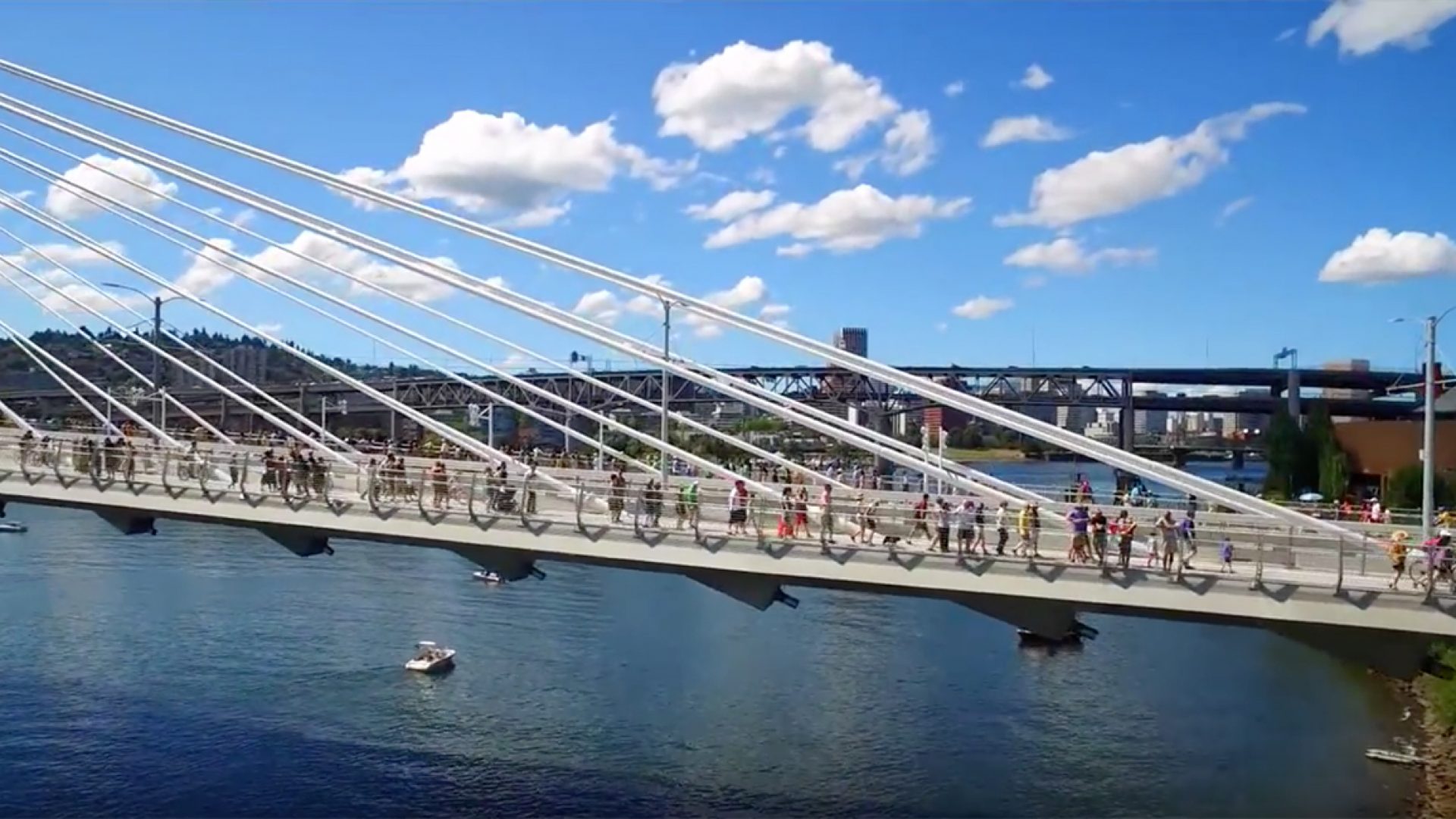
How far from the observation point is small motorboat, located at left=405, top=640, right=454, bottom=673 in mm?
25766

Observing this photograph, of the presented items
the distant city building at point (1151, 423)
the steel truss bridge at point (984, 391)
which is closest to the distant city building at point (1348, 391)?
the steel truss bridge at point (984, 391)

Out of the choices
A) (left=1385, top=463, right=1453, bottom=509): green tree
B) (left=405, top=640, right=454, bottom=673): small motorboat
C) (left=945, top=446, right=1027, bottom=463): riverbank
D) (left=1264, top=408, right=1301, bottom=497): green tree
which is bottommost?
(left=405, top=640, right=454, bottom=673): small motorboat

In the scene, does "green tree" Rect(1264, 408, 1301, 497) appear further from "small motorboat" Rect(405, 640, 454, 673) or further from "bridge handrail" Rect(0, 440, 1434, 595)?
"bridge handrail" Rect(0, 440, 1434, 595)

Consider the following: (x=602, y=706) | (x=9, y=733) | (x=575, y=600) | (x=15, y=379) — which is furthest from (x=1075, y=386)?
(x=15, y=379)

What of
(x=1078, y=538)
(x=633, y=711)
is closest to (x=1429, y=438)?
(x=1078, y=538)

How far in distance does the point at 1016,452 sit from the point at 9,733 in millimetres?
104570

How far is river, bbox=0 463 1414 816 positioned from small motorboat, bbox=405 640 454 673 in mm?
366

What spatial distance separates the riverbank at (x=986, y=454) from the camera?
10694 cm

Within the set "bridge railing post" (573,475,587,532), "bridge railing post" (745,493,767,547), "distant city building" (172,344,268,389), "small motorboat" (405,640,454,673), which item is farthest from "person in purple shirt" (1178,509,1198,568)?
"distant city building" (172,344,268,389)

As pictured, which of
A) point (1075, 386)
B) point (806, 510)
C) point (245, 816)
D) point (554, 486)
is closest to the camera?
point (806, 510)

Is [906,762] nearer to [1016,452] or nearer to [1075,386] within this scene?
[1075,386]

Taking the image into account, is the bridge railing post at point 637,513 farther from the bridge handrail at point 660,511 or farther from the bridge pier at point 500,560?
the bridge pier at point 500,560

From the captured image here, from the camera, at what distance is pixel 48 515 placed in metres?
52.5

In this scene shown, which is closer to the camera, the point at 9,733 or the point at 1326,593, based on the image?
the point at 1326,593
